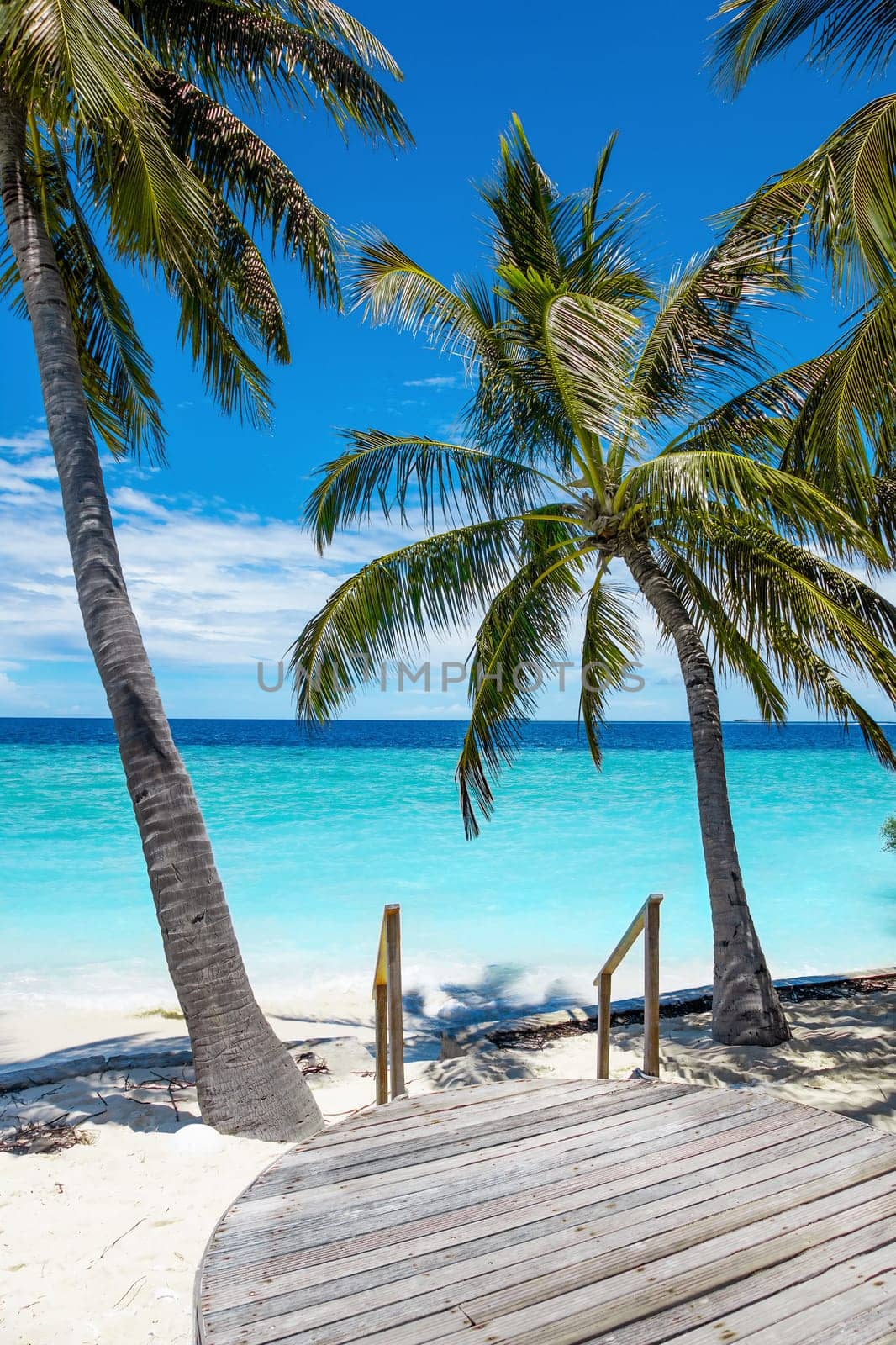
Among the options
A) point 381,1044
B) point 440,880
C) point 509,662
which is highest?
point 509,662

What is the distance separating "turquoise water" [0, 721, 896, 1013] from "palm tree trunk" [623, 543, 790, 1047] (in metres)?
3.36

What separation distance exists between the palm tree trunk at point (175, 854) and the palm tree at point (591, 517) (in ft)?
6.80

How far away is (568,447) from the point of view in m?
6.70

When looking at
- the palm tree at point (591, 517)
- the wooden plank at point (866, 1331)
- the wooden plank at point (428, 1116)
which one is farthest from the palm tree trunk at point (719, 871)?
the wooden plank at point (866, 1331)

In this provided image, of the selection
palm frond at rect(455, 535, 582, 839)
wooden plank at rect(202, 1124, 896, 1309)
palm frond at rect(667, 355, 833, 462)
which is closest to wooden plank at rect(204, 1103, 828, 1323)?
wooden plank at rect(202, 1124, 896, 1309)

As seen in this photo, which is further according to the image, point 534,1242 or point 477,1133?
point 477,1133

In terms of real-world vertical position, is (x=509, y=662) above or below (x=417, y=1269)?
above

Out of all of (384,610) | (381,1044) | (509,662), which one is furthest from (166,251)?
(381,1044)

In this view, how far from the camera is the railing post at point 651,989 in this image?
411 cm

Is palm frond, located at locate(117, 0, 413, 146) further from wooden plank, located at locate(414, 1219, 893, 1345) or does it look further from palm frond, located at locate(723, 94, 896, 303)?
wooden plank, located at locate(414, 1219, 893, 1345)

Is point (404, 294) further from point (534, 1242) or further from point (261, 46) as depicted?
point (534, 1242)

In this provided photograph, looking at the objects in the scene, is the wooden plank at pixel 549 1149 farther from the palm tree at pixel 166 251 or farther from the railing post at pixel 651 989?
the palm tree at pixel 166 251

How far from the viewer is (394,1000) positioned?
390 cm

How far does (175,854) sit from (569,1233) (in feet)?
9.38
